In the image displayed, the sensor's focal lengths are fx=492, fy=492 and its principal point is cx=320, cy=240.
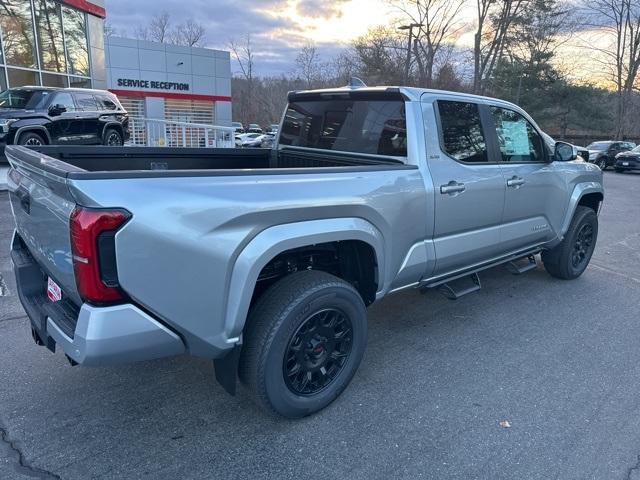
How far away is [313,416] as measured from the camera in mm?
2941

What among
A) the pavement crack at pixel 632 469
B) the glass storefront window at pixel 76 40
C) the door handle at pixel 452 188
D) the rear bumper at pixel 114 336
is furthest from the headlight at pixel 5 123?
the pavement crack at pixel 632 469

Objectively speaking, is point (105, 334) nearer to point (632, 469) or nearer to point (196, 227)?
point (196, 227)

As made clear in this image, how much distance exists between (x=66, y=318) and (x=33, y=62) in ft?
58.3

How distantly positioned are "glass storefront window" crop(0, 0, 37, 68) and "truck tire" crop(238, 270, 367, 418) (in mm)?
16820

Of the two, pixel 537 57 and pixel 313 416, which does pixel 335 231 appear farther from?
pixel 537 57

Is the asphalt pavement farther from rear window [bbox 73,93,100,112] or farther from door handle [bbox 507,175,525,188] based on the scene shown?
rear window [bbox 73,93,100,112]

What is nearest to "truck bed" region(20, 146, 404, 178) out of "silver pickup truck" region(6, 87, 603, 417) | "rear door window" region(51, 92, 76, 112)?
"silver pickup truck" region(6, 87, 603, 417)

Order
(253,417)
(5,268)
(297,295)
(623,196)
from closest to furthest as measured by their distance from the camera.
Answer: (297,295), (253,417), (5,268), (623,196)

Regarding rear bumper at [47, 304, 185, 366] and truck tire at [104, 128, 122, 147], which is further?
truck tire at [104, 128, 122, 147]

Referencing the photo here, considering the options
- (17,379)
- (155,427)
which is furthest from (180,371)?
(17,379)

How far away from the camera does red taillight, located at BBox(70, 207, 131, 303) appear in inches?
80.1

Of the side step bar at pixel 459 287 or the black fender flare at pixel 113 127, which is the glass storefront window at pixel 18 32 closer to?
the black fender flare at pixel 113 127

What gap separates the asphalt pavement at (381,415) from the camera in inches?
98.9

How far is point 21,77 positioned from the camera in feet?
52.5
